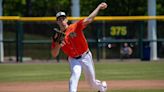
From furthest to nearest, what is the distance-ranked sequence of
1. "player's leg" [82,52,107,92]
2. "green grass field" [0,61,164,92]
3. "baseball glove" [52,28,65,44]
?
"green grass field" [0,61,164,92] < "player's leg" [82,52,107,92] < "baseball glove" [52,28,65,44]

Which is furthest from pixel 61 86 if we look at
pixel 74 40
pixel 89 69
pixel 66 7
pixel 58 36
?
pixel 66 7

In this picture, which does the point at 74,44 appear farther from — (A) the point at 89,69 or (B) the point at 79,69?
(A) the point at 89,69

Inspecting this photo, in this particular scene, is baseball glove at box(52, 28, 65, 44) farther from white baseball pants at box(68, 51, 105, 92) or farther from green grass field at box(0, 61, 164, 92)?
green grass field at box(0, 61, 164, 92)

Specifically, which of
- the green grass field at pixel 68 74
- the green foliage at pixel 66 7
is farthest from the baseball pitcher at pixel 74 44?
the green foliage at pixel 66 7

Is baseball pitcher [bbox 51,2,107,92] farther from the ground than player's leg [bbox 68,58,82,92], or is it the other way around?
baseball pitcher [bbox 51,2,107,92]

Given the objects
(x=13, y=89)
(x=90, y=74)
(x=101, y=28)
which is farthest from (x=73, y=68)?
(x=101, y=28)

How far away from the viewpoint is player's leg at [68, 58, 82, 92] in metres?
10.2

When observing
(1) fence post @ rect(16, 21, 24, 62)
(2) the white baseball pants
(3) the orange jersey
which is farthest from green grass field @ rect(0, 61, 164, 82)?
(3) the orange jersey

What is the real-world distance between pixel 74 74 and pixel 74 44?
24.6 inches

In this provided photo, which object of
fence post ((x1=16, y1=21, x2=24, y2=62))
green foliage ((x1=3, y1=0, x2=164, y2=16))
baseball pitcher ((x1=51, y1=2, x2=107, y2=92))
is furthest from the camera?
green foliage ((x1=3, y1=0, x2=164, y2=16))

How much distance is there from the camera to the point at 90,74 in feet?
35.5

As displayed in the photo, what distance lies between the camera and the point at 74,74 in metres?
10.3

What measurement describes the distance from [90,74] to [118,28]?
76.0 ft

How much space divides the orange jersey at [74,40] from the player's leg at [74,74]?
163 millimetres
